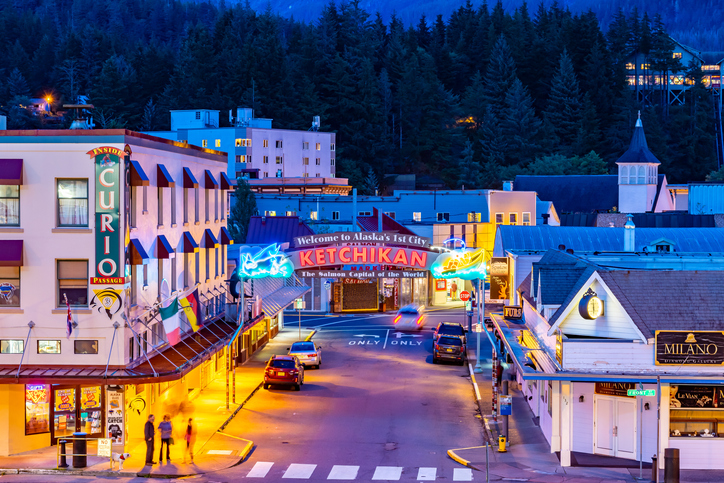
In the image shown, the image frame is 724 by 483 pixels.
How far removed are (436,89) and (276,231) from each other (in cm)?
9376

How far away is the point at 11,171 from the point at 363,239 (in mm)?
17050

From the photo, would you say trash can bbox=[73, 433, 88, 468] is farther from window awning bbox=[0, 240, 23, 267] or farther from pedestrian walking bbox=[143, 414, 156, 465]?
window awning bbox=[0, 240, 23, 267]

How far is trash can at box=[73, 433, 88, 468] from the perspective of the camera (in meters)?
30.1

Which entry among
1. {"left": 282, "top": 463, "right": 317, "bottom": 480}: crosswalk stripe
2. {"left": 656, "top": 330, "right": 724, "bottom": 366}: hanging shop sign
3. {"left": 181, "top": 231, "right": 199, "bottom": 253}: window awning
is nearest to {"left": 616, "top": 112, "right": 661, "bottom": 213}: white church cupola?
{"left": 181, "top": 231, "right": 199, "bottom": 253}: window awning

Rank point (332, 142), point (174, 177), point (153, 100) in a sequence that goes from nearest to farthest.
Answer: point (174, 177) → point (332, 142) → point (153, 100)

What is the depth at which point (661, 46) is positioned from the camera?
173 metres

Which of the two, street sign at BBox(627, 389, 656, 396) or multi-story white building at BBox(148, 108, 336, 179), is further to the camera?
multi-story white building at BBox(148, 108, 336, 179)

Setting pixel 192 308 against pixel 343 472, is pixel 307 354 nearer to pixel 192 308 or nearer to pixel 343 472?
pixel 192 308

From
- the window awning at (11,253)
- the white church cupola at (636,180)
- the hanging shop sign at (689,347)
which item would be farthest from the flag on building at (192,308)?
the white church cupola at (636,180)

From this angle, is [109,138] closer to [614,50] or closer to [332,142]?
[332,142]

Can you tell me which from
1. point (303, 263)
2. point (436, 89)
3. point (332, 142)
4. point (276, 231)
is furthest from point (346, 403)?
point (436, 89)

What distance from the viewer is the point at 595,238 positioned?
213ft

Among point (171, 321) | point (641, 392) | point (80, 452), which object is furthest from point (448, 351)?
point (80, 452)

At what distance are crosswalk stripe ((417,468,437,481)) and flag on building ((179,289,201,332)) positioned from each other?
557 inches
